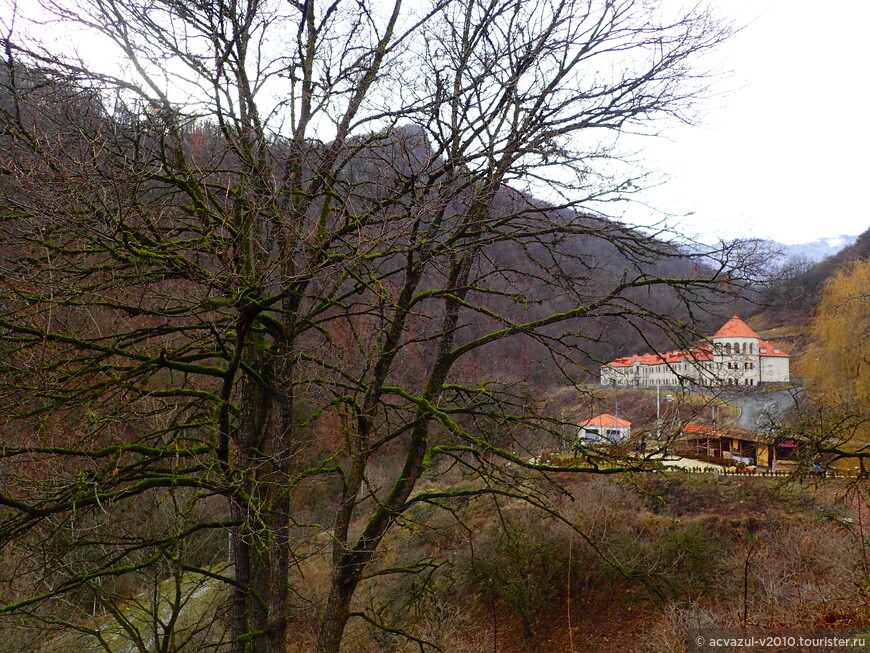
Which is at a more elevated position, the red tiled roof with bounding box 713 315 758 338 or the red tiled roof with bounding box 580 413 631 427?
the red tiled roof with bounding box 713 315 758 338

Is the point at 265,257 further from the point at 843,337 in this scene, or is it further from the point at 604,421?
the point at 843,337

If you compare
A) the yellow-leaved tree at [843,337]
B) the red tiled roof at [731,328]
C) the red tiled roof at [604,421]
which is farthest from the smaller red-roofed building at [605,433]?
the yellow-leaved tree at [843,337]

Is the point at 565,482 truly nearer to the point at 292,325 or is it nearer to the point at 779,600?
the point at 779,600

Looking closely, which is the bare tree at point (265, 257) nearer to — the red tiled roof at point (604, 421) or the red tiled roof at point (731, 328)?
the red tiled roof at point (604, 421)

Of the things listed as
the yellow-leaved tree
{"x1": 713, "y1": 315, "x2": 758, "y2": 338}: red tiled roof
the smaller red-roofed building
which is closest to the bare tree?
the smaller red-roofed building

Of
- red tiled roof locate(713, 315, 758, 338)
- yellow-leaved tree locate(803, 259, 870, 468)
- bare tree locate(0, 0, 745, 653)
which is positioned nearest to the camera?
bare tree locate(0, 0, 745, 653)

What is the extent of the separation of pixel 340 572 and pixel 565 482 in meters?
13.3

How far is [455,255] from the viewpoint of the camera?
4.99 m

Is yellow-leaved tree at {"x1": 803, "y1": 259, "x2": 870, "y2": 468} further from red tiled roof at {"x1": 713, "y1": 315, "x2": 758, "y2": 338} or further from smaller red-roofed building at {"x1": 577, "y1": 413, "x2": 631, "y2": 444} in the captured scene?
smaller red-roofed building at {"x1": 577, "y1": 413, "x2": 631, "y2": 444}

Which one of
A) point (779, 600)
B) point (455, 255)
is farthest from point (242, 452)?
point (779, 600)

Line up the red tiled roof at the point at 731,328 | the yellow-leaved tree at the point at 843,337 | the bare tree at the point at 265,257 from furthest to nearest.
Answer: the yellow-leaved tree at the point at 843,337 → the red tiled roof at the point at 731,328 → the bare tree at the point at 265,257

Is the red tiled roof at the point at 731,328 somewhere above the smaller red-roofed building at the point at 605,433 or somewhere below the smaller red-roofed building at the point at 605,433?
above

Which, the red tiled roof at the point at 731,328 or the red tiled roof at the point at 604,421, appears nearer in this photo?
the red tiled roof at the point at 604,421

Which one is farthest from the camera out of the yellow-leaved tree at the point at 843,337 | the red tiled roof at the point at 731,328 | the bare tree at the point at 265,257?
the yellow-leaved tree at the point at 843,337
